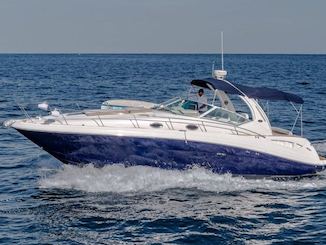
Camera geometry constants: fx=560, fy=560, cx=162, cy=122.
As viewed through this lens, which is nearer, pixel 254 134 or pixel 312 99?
pixel 254 134

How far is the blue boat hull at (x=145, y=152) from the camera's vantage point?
14.4 metres

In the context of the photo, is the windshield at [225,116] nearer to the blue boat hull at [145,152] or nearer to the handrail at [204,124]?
the handrail at [204,124]

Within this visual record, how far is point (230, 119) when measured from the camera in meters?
15.8

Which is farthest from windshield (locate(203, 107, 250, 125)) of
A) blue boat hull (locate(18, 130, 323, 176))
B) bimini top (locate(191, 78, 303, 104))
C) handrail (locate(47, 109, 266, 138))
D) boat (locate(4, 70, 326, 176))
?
blue boat hull (locate(18, 130, 323, 176))

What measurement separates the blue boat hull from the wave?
6.4 inches

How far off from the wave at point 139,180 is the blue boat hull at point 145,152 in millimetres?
162

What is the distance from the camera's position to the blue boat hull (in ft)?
47.3

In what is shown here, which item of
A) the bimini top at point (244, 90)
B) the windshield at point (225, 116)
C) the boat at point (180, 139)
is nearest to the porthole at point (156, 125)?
the boat at point (180, 139)

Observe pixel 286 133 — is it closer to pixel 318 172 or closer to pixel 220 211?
pixel 318 172

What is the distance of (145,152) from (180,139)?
3.20 feet

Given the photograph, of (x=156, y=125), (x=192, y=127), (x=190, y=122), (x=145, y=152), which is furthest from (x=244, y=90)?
(x=145, y=152)

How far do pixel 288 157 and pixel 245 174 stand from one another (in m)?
1.32

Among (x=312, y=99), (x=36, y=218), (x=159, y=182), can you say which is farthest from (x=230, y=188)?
(x=312, y=99)

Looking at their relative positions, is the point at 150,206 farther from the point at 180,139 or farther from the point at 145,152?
the point at 180,139
